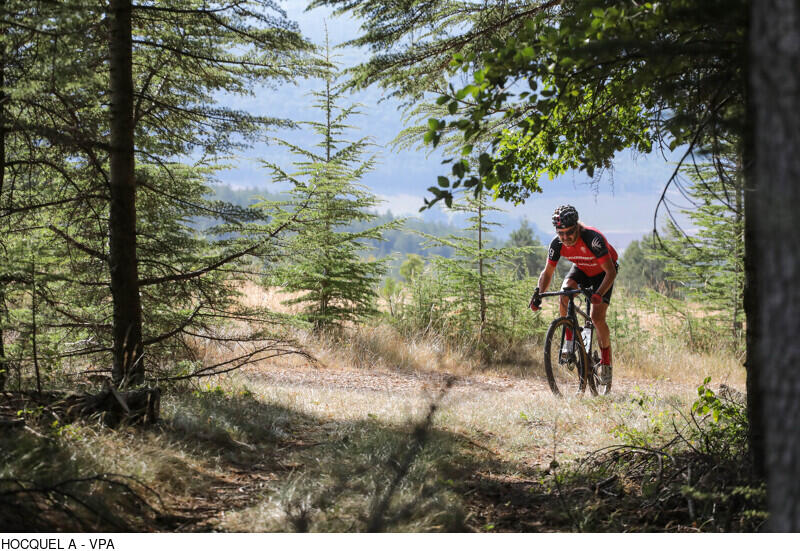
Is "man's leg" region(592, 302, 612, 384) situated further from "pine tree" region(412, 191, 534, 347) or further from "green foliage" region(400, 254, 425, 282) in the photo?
"green foliage" region(400, 254, 425, 282)

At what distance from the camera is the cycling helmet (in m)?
Answer: 7.04

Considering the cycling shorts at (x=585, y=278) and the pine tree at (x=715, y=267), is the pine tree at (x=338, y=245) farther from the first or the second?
the pine tree at (x=715, y=267)

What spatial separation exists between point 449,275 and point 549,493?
29.6 ft

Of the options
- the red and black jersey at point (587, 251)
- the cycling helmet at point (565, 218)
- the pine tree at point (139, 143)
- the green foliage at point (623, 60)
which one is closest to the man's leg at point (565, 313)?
the red and black jersey at point (587, 251)

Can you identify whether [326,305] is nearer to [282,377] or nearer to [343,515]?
[282,377]

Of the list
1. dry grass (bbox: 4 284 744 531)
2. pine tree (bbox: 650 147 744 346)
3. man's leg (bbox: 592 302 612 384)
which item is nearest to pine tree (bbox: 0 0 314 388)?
dry grass (bbox: 4 284 744 531)

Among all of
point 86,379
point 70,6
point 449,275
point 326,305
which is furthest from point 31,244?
point 449,275

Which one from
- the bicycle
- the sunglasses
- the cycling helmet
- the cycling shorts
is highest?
the cycling helmet

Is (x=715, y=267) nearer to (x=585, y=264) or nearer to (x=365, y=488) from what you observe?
(x=585, y=264)

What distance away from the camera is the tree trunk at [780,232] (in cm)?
167

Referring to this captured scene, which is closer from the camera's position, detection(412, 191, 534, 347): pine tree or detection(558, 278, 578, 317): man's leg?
detection(558, 278, 578, 317): man's leg

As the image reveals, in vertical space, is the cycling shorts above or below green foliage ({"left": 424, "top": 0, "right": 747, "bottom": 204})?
below

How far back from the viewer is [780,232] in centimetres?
169

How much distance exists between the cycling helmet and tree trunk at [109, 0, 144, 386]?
4.80 metres
